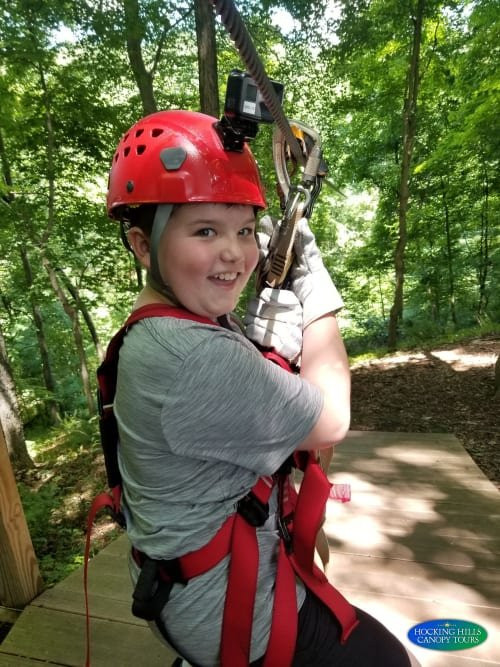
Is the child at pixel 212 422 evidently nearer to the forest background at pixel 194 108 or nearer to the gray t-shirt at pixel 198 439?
the gray t-shirt at pixel 198 439

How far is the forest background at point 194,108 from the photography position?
5.96 m

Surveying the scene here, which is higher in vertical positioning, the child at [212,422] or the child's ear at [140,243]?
the child's ear at [140,243]

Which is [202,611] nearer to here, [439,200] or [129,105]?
[129,105]

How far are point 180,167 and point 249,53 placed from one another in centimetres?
33

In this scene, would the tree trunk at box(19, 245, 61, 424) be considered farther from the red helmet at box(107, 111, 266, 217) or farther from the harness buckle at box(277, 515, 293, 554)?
the harness buckle at box(277, 515, 293, 554)

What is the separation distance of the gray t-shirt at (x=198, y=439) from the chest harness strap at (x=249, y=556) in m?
0.03

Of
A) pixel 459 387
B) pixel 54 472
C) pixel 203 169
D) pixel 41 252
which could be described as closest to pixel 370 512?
pixel 203 169

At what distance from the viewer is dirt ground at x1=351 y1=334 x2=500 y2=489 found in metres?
4.86

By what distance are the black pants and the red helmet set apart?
1.03m

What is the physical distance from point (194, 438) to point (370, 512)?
Result: 8.25 feet

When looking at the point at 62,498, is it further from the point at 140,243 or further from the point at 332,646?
the point at 140,243

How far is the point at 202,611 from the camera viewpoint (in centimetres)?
95

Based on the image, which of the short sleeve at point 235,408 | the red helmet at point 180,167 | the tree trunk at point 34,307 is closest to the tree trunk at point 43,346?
the tree trunk at point 34,307

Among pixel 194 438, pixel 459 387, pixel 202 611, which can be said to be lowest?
pixel 459 387
